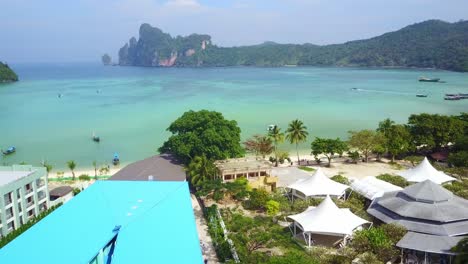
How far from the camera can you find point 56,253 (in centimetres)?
1076

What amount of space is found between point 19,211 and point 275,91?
78.4m

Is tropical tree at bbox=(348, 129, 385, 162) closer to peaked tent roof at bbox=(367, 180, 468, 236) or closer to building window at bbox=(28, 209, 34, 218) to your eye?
peaked tent roof at bbox=(367, 180, 468, 236)

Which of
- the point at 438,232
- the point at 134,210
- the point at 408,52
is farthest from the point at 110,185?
the point at 408,52

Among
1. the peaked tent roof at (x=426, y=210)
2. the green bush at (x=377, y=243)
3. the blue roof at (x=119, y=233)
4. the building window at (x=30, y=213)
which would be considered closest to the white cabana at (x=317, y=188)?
the peaked tent roof at (x=426, y=210)

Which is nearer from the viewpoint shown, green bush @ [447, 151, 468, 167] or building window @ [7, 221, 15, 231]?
building window @ [7, 221, 15, 231]

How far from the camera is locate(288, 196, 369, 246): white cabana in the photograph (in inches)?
745

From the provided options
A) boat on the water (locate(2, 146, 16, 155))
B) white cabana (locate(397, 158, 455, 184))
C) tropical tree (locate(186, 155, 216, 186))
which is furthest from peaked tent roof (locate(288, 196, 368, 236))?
boat on the water (locate(2, 146, 16, 155))

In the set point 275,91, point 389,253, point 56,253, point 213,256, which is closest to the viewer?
point 56,253

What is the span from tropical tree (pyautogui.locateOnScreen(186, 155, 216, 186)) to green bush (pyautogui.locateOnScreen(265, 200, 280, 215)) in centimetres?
545

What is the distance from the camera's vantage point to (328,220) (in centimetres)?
1934

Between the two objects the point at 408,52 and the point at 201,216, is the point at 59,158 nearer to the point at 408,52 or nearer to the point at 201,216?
the point at 201,216

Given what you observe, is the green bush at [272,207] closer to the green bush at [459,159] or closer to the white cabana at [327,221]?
the white cabana at [327,221]

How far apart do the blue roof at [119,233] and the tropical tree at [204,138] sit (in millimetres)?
14786

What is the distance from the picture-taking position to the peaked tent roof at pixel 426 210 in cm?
1852
